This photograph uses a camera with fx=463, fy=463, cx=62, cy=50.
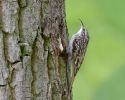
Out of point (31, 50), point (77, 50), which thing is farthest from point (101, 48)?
point (31, 50)

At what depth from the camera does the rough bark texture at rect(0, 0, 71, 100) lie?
5.91ft

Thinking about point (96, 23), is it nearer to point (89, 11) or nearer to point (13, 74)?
point (89, 11)

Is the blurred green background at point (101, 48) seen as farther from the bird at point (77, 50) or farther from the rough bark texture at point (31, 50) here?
the rough bark texture at point (31, 50)

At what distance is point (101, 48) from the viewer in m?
3.69

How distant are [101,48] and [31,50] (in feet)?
6.13

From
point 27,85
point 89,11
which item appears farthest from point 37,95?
point 89,11

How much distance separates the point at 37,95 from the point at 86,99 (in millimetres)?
1684

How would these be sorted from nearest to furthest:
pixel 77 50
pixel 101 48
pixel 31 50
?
pixel 31 50, pixel 77 50, pixel 101 48

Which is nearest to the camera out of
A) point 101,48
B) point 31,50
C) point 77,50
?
point 31,50

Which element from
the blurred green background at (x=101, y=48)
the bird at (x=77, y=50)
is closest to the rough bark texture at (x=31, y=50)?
the bird at (x=77, y=50)

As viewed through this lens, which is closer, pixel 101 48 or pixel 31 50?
pixel 31 50

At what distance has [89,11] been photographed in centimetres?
347

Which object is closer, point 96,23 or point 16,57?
point 16,57

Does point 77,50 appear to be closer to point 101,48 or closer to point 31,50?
point 31,50
